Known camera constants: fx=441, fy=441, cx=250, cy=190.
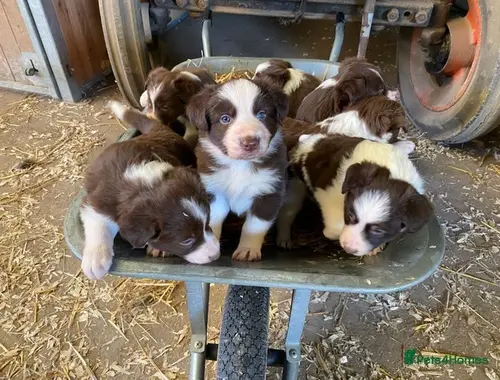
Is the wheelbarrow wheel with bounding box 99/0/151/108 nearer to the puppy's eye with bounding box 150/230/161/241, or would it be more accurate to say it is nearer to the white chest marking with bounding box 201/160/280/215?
the white chest marking with bounding box 201/160/280/215

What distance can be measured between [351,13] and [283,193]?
7.96ft

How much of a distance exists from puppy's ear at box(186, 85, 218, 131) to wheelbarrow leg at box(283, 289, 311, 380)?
810mm

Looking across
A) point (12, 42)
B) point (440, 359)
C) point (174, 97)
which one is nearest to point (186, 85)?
point (174, 97)

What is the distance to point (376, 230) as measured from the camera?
184 cm

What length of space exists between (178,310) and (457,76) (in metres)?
3.20

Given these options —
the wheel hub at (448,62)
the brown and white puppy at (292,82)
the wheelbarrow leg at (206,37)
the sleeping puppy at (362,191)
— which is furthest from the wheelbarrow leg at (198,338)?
the wheel hub at (448,62)

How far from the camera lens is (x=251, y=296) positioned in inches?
72.5

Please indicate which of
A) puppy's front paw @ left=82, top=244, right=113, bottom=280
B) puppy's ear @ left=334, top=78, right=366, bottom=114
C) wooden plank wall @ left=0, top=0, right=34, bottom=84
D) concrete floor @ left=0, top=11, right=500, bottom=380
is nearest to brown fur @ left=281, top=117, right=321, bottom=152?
puppy's ear @ left=334, top=78, right=366, bottom=114

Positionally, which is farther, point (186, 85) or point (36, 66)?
point (36, 66)

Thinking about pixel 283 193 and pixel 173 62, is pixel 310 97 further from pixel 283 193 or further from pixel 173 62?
pixel 173 62

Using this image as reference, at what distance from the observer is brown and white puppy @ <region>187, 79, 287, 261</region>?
6.00 feet

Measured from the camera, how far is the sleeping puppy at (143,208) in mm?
1655

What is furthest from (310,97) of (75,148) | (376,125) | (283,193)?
(75,148)

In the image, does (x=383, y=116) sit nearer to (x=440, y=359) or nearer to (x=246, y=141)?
(x=246, y=141)
